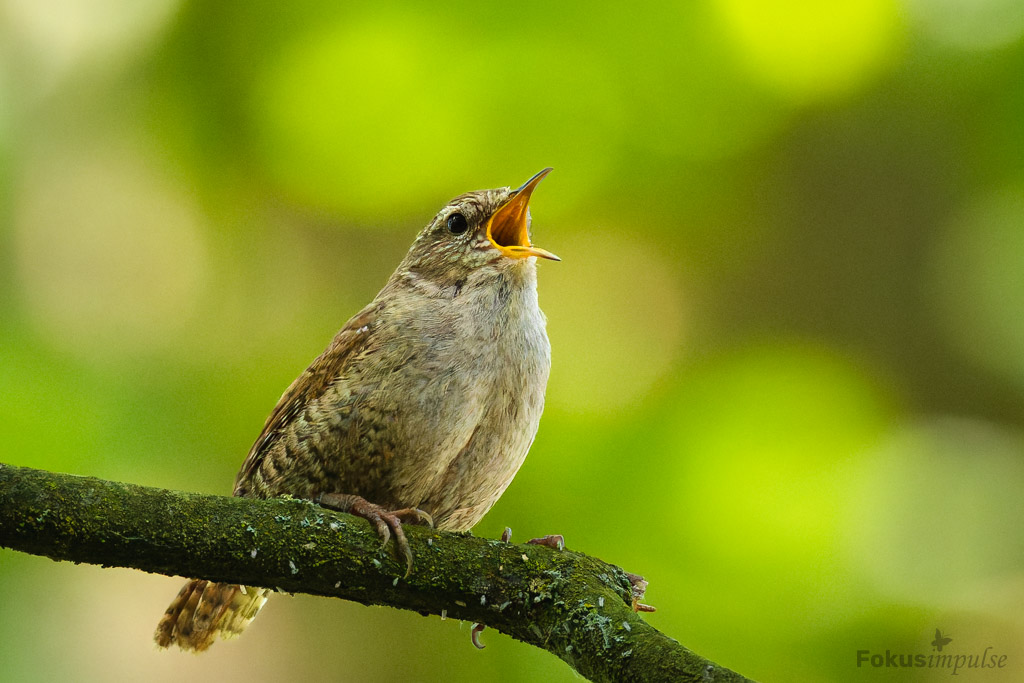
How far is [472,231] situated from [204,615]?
1.68m

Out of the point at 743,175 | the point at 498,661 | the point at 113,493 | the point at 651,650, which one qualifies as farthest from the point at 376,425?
the point at 743,175

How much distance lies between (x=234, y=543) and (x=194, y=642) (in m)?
1.56

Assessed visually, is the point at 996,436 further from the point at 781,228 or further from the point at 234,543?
the point at 234,543

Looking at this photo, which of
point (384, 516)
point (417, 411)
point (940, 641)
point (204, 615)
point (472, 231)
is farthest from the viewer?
point (940, 641)

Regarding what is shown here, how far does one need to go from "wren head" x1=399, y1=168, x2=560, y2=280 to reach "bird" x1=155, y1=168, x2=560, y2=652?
0.04 ft

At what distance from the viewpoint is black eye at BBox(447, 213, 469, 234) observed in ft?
12.8

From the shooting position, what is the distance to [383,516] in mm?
2578

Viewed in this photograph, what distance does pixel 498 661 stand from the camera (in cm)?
451

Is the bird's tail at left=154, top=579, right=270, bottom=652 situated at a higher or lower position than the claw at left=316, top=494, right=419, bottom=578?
lower

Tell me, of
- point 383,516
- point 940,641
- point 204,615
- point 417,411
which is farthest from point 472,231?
point 940,641

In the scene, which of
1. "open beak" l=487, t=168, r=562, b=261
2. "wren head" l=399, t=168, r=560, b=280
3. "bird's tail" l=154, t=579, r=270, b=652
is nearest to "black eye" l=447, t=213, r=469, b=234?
"wren head" l=399, t=168, r=560, b=280

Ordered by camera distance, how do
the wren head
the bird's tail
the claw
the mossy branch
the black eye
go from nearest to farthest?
the mossy branch → the claw → the bird's tail → the wren head → the black eye

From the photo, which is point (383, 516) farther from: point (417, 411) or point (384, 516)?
point (417, 411)

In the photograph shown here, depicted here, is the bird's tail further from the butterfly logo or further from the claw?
the butterfly logo
